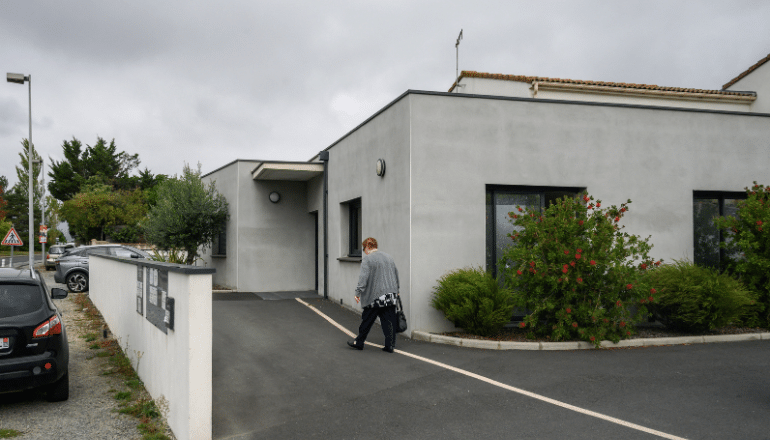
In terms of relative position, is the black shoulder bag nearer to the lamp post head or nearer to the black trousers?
the black trousers

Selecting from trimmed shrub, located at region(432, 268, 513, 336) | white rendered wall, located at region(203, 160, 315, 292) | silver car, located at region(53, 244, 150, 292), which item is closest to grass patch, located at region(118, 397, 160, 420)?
trimmed shrub, located at region(432, 268, 513, 336)

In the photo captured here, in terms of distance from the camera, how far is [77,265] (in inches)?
685

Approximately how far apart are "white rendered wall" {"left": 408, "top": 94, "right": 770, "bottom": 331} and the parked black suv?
5348mm

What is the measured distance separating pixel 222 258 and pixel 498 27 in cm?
1254

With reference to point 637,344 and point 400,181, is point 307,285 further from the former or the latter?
point 637,344

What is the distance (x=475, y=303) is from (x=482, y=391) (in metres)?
2.67

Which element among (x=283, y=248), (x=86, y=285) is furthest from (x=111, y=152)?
(x=283, y=248)

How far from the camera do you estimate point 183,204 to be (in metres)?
16.8

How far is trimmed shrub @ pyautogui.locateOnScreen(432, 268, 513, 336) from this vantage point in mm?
8391

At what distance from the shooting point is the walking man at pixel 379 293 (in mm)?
7809

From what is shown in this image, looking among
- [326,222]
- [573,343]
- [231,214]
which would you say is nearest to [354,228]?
[326,222]

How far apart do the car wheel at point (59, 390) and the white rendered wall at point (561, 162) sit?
5234 millimetres

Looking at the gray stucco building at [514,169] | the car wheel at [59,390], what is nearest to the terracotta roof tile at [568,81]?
the gray stucco building at [514,169]

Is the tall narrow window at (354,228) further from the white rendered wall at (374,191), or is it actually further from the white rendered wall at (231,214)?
the white rendered wall at (231,214)
